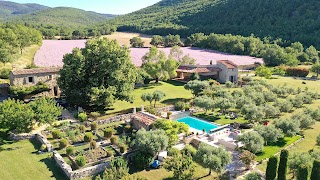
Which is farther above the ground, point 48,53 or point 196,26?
point 196,26

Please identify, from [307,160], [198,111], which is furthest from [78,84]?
[307,160]

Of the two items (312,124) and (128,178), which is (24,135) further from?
(312,124)

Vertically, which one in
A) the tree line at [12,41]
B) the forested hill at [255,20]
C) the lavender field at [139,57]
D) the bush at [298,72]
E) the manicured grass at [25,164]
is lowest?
the manicured grass at [25,164]

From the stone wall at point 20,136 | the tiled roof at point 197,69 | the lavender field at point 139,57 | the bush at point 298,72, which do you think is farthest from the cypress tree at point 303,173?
the lavender field at point 139,57

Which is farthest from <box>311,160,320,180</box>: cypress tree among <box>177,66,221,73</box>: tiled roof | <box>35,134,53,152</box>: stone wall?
<box>177,66,221,73</box>: tiled roof

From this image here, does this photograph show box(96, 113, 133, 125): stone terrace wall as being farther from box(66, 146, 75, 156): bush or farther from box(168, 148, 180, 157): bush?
box(168, 148, 180, 157): bush

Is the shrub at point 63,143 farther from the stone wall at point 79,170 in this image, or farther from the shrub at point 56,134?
the stone wall at point 79,170
